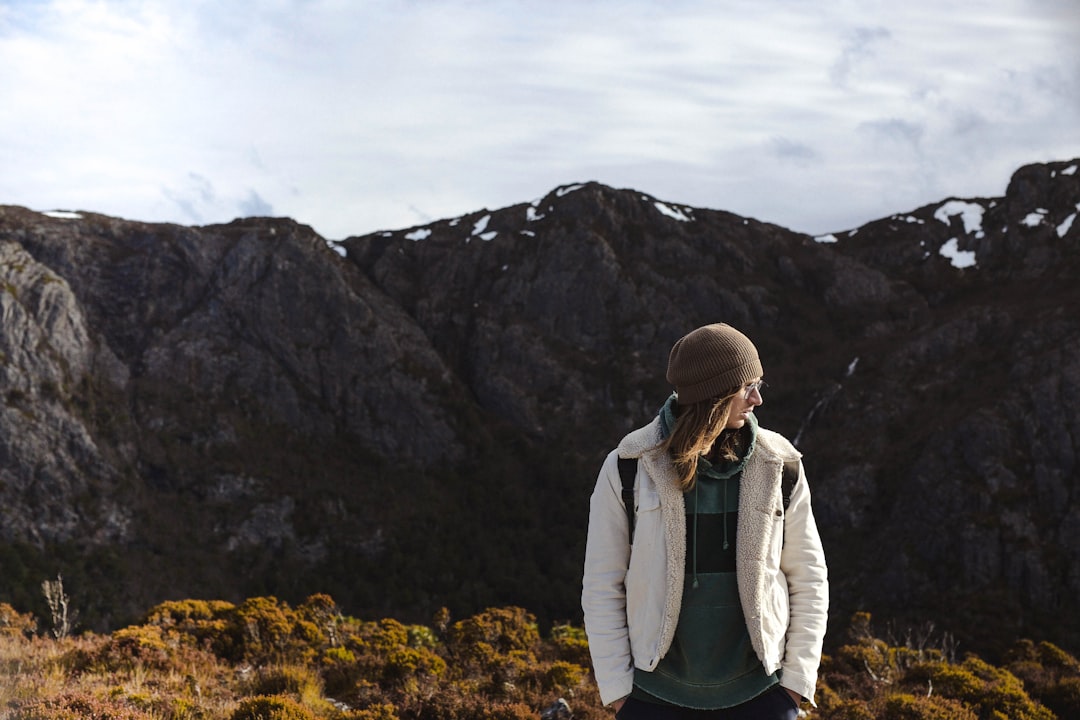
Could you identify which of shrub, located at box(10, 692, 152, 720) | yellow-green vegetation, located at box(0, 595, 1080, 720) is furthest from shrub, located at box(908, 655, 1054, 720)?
shrub, located at box(10, 692, 152, 720)

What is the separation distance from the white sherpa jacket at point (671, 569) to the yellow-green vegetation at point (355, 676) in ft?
17.7

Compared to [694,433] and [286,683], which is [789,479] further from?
[286,683]

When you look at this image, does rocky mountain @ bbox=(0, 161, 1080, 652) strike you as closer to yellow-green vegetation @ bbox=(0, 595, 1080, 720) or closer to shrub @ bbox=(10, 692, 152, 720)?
yellow-green vegetation @ bbox=(0, 595, 1080, 720)

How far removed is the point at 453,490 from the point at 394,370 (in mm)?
17252

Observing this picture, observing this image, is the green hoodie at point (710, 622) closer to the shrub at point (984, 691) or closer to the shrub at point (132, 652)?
the shrub at point (984, 691)

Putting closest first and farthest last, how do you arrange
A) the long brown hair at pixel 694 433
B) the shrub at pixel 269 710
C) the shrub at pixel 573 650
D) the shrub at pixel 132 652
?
1. the long brown hair at pixel 694 433
2. the shrub at pixel 269 710
3. the shrub at pixel 132 652
4. the shrub at pixel 573 650

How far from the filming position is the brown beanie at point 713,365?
4.03 metres

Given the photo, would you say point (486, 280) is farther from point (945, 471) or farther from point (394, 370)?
point (945, 471)

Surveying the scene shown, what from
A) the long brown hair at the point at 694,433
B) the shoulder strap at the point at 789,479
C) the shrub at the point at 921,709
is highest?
the long brown hair at the point at 694,433

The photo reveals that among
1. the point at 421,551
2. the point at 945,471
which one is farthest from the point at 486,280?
the point at 945,471

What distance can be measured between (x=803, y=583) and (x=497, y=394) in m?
110

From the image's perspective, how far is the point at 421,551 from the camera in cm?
9588

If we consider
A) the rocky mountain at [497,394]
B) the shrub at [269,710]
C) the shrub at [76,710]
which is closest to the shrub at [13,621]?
the shrub at [76,710]

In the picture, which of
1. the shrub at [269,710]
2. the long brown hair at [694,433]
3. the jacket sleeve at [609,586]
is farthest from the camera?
the shrub at [269,710]
